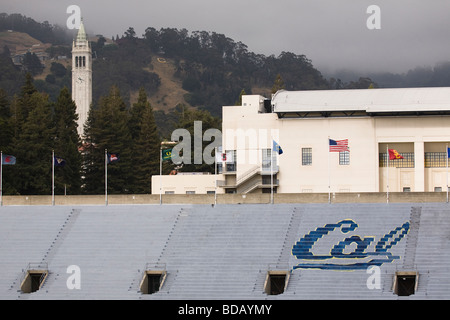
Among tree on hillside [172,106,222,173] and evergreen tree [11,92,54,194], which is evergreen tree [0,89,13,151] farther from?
tree on hillside [172,106,222,173]

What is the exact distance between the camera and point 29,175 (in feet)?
234

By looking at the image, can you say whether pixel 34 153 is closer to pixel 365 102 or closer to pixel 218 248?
pixel 365 102

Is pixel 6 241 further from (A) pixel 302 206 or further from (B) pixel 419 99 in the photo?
(B) pixel 419 99

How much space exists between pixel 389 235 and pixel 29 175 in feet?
112

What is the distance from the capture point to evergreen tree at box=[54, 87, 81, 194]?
73.7 metres

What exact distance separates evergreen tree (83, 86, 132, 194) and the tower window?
37.2 metres

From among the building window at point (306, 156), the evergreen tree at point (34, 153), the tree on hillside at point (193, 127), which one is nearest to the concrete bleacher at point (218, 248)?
the building window at point (306, 156)

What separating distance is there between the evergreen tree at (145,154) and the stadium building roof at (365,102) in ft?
70.7

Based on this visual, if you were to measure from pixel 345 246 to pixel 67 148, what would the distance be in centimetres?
3486

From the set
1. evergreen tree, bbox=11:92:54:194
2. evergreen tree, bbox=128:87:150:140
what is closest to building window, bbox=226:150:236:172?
evergreen tree, bbox=11:92:54:194

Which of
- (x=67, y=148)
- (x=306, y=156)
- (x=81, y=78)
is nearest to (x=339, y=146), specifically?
(x=306, y=156)

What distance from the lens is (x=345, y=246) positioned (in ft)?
149
